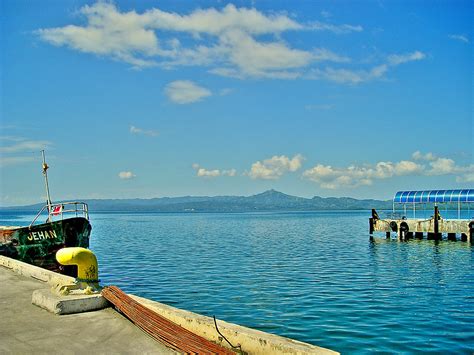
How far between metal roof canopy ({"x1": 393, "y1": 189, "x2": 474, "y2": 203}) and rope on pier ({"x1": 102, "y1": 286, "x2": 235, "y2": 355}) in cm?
4214

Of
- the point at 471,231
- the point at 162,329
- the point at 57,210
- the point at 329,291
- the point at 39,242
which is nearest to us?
the point at 162,329

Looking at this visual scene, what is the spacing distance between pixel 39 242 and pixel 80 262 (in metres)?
12.0

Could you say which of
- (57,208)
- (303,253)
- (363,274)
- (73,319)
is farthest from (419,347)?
(303,253)

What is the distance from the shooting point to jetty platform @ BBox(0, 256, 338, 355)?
7.38m

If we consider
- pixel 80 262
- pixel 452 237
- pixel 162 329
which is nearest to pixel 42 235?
pixel 80 262

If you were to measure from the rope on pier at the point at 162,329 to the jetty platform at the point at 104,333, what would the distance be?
96 millimetres

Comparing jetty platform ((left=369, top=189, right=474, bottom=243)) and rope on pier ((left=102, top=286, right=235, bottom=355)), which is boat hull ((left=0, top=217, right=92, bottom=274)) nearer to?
rope on pier ((left=102, top=286, right=235, bottom=355))

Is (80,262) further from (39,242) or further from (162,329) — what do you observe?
(39,242)

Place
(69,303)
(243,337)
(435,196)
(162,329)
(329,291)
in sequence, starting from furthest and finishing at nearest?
1. (435,196)
2. (329,291)
3. (69,303)
4. (162,329)
5. (243,337)

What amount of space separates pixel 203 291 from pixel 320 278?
19.6 ft

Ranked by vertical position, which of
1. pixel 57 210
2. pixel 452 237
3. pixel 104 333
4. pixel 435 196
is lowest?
pixel 452 237

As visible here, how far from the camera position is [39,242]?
21.6 m

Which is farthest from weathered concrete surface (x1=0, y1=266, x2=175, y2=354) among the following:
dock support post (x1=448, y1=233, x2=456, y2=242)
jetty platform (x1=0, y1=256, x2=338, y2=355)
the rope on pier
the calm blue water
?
dock support post (x1=448, y1=233, x2=456, y2=242)

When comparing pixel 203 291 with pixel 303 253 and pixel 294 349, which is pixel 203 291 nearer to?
pixel 294 349
